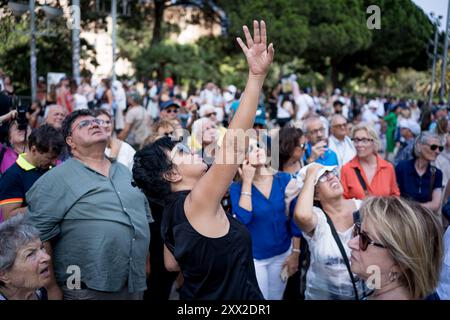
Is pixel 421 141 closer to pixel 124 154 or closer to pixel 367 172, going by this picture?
pixel 367 172

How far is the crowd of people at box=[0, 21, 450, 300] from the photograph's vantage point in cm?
215

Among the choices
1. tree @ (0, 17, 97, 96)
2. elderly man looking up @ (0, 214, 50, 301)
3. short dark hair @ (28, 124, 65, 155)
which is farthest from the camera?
tree @ (0, 17, 97, 96)

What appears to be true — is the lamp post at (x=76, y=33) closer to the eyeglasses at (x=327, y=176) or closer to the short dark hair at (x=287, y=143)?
the short dark hair at (x=287, y=143)

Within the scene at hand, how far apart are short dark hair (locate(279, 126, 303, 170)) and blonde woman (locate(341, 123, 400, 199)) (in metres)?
0.52

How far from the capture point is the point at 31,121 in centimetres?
883

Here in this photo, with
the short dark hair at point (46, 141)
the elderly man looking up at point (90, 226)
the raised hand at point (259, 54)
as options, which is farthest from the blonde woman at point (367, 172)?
the raised hand at point (259, 54)

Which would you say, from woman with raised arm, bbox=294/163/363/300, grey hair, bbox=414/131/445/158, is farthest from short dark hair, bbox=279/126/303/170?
grey hair, bbox=414/131/445/158

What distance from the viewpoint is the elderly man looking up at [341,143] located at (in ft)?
20.2

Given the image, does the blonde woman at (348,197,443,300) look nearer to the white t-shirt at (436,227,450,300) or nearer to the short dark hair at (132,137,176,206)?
the short dark hair at (132,137,176,206)

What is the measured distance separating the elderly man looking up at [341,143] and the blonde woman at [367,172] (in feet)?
3.77
